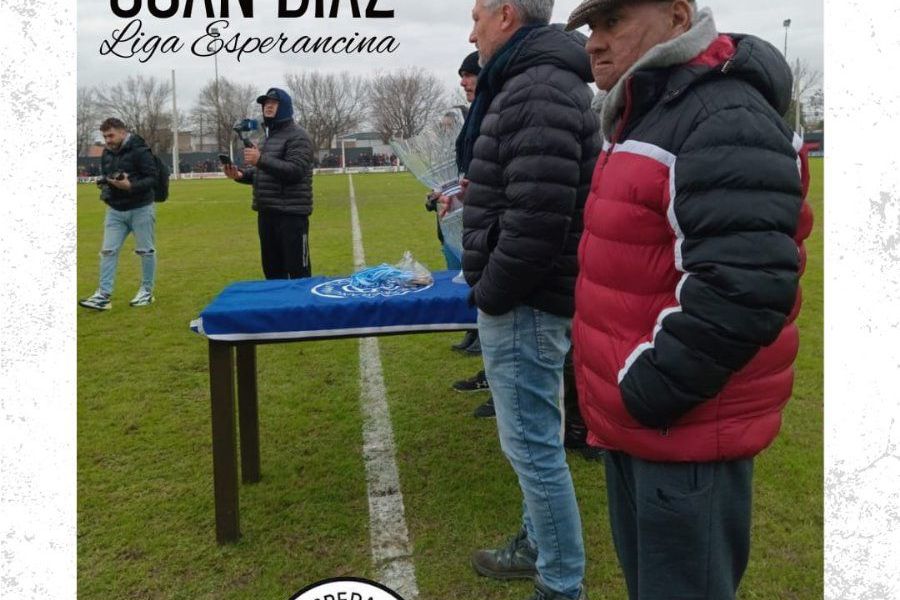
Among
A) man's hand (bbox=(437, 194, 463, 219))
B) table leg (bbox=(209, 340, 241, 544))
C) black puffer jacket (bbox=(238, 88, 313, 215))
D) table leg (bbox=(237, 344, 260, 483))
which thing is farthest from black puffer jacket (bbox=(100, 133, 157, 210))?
man's hand (bbox=(437, 194, 463, 219))

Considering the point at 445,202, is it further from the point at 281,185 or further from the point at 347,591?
the point at 281,185

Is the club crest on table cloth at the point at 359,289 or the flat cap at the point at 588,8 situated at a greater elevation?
the flat cap at the point at 588,8

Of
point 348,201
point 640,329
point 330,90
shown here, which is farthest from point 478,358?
point 330,90

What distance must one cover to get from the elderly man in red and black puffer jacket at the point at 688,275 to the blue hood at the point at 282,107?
12.5 feet

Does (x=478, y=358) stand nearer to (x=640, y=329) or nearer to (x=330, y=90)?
(x=640, y=329)

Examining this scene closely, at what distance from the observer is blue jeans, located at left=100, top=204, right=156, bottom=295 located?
722 centimetres

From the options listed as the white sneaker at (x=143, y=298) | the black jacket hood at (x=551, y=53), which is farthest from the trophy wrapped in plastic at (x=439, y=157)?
the white sneaker at (x=143, y=298)

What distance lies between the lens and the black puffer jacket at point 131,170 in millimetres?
7070

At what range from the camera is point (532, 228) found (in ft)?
6.45

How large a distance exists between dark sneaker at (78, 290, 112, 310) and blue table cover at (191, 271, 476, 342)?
506cm

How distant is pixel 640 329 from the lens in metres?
1.48

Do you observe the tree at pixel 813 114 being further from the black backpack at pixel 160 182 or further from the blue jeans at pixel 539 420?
the blue jeans at pixel 539 420

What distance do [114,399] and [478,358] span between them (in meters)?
2.48

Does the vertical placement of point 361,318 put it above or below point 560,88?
below
